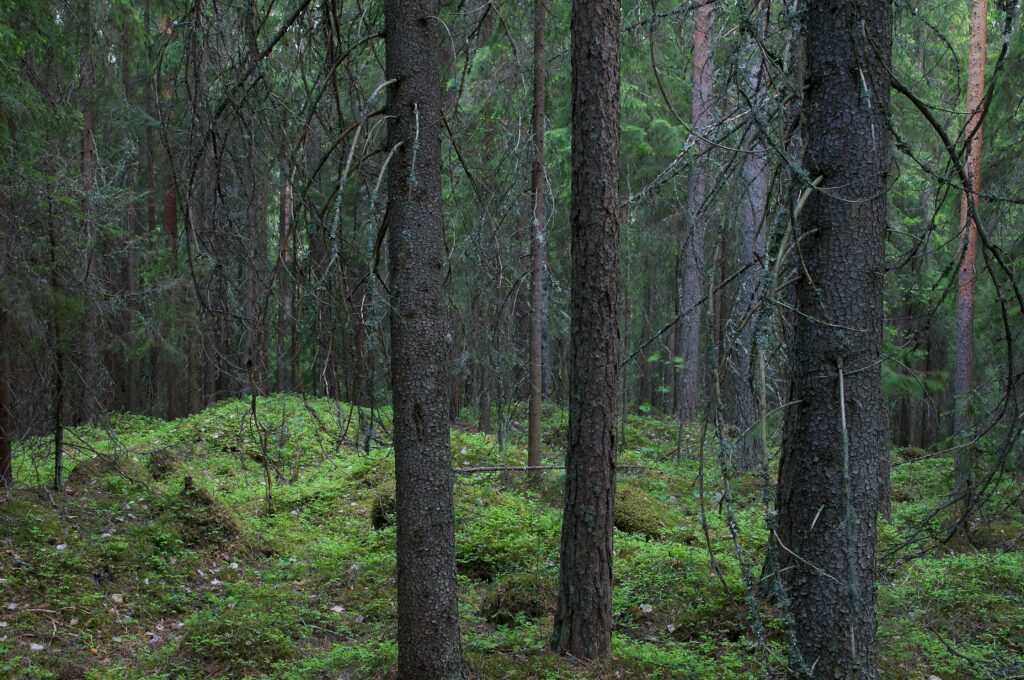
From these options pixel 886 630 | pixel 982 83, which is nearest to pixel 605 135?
pixel 886 630

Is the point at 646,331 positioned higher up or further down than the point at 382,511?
higher up

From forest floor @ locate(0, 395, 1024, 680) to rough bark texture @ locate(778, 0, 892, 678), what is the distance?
2.01 ft

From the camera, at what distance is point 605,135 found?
475cm

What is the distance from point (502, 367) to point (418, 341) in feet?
7.21

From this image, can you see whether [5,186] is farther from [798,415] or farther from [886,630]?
[886,630]

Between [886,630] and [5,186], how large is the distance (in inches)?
348

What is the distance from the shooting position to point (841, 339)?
271cm

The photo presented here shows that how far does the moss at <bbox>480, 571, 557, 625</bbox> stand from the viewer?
581cm

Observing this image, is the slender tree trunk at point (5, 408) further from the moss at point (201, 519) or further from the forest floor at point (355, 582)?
the moss at point (201, 519)

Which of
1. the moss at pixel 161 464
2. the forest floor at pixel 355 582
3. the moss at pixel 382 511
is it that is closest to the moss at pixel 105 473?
the forest floor at pixel 355 582

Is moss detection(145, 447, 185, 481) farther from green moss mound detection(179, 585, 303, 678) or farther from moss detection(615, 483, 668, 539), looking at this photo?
moss detection(615, 483, 668, 539)

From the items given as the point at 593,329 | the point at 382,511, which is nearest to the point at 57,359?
the point at 382,511

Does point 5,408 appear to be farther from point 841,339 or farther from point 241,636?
point 841,339

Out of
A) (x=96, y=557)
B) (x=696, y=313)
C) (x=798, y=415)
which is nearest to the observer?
(x=798, y=415)
